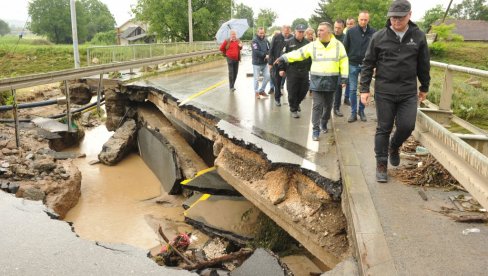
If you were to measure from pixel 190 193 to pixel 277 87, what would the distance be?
10.1 ft

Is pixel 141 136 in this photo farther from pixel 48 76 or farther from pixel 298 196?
pixel 298 196

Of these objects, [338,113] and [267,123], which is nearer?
[267,123]

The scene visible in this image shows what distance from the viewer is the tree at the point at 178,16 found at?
51250 mm

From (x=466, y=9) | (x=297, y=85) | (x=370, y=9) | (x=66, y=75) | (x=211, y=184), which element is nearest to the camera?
(x=297, y=85)

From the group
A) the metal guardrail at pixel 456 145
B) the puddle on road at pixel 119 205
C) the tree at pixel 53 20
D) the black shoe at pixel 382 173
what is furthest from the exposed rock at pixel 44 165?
the tree at pixel 53 20

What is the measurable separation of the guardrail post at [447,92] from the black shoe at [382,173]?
1845mm

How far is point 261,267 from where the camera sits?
15.2ft

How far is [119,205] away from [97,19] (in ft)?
397

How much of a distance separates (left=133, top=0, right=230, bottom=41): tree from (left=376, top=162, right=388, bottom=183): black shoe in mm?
47659

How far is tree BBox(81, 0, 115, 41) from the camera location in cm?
11089

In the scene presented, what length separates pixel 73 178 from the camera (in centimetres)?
895

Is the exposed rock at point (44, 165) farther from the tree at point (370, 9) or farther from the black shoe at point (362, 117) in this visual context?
the tree at point (370, 9)

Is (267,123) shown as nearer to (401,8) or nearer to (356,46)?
(356,46)

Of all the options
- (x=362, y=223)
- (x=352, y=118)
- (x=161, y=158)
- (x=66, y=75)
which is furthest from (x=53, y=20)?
(x=362, y=223)
